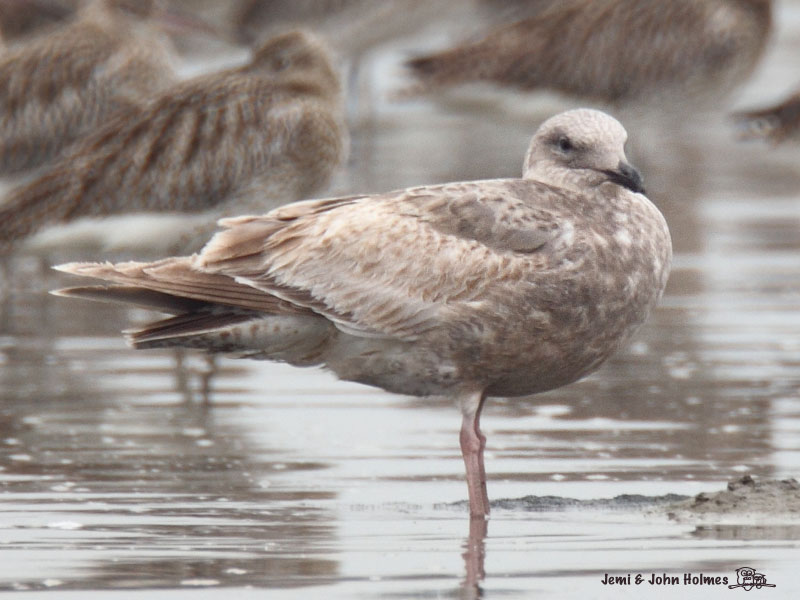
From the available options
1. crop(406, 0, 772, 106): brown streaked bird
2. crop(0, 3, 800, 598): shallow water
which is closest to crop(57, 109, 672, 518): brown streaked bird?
crop(0, 3, 800, 598): shallow water

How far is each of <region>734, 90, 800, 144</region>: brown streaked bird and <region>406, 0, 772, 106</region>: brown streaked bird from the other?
0.96 meters

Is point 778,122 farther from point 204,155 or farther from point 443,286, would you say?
point 443,286

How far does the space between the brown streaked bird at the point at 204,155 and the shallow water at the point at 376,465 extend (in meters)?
0.68

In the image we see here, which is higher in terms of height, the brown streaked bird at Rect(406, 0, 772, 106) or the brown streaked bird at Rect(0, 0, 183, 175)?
the brown streaked bird at Rect(406, 0, 772, 106)

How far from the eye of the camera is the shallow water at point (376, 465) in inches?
244

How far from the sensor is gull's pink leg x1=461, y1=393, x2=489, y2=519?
281 inches

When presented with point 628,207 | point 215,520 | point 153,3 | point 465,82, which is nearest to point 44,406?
point 215,520

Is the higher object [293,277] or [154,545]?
[293,277]

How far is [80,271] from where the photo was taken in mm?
7664

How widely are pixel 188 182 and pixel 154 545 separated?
17.5 ft

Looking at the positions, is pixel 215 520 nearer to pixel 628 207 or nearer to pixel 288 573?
pixel 288 573

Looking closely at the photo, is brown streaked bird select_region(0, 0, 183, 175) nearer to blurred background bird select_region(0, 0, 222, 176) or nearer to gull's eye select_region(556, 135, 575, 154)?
blurred background bird select_region(0, 0, 222, 176)

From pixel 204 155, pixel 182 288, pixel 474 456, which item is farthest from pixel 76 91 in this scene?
pixel 474 456

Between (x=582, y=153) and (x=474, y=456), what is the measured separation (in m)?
1.22
